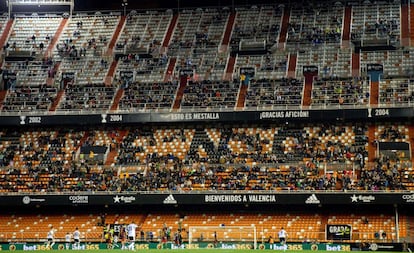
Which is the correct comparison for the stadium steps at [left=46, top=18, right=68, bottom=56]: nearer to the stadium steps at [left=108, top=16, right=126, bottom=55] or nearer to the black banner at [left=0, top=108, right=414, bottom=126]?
the stadium steps at [left=108, top=16, right=126, bottom=55]

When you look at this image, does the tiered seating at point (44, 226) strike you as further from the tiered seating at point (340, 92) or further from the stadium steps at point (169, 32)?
the stadium steps at point (169, 32)

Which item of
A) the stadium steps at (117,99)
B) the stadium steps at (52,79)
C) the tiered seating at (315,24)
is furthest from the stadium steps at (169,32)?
the tiered seating at (315,24)

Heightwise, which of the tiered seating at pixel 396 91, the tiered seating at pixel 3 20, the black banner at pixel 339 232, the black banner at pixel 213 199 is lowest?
the black banner at pixel 339 232

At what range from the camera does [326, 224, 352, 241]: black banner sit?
4878 cm

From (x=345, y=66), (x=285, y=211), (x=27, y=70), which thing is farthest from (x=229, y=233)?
(x=27, y=70)

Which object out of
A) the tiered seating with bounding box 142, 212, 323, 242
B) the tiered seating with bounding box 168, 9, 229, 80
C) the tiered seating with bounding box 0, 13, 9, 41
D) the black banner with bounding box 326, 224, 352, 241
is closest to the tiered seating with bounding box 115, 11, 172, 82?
the tiered seating with bounding box 168, 9, 229, 80

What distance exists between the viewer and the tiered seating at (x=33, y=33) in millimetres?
71250

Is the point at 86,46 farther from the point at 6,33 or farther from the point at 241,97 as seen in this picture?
the point at 241,97

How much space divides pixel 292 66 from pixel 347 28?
6.98 metres

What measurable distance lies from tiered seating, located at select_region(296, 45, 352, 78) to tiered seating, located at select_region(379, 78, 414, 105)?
12.0 feet

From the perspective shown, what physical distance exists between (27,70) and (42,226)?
18812 millimetres

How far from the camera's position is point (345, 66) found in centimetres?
6203

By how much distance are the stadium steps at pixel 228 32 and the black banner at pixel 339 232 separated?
2321 cm

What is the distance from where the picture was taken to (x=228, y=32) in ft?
227
